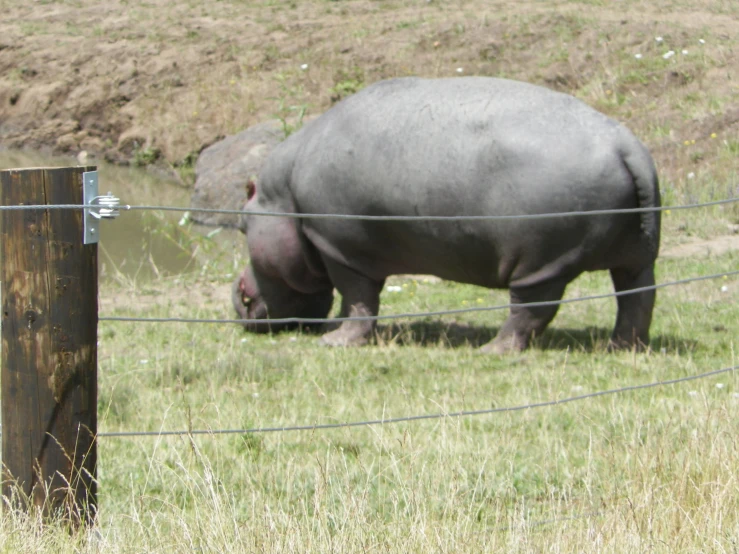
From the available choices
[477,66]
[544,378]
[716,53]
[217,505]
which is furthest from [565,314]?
[477,66]

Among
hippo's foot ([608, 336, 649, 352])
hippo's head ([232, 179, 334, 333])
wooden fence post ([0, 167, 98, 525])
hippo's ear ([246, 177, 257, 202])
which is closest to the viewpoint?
wooden fence post ([0, 167, 98, 525])

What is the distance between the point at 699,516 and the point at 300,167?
4.78m

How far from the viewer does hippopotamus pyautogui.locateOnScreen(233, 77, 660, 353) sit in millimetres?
6672

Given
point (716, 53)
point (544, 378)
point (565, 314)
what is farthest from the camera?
point (716, 53)

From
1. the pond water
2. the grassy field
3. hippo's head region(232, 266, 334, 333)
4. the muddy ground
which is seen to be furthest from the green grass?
the muddy ground

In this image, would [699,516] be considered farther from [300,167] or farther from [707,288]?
[707,288]

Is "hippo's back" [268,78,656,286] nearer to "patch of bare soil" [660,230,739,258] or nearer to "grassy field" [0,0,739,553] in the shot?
"grassy field" [0,0,739,553]

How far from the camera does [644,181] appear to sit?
21.7 ft

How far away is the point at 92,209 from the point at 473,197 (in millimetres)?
3872

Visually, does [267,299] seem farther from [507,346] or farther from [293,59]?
[293,59]

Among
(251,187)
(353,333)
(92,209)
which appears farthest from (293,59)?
(92,209)

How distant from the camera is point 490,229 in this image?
6.89 m

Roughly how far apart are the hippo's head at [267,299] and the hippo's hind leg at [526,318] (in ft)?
5.75

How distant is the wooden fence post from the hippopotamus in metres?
3.23
